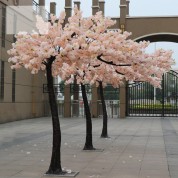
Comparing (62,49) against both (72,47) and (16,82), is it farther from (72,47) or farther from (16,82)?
(16,82)

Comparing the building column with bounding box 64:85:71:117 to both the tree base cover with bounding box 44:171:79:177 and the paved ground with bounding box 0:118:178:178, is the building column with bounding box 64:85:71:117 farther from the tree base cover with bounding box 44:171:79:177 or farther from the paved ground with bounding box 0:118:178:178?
the tree base cover with bounding box 44:171:79:177

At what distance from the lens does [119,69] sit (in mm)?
12500

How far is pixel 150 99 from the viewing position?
32.8 metres

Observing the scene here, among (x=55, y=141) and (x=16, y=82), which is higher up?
(x=16, y=82)

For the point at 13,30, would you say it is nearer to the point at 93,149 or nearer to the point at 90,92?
the point at 90,92

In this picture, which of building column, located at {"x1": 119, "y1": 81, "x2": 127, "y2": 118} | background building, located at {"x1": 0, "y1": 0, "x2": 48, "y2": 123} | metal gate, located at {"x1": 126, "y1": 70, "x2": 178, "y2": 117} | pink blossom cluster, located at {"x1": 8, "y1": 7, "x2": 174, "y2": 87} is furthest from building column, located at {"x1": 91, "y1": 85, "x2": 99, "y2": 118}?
pink blossom cluster, located at {"x1": 8, "y1": 7, "x2": 174, "y2": 87}

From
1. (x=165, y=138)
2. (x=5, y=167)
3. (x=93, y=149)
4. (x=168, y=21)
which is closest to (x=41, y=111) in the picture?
(x=168, y=21)

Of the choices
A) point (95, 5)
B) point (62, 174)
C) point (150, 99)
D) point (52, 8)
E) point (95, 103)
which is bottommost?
point (62, 174)

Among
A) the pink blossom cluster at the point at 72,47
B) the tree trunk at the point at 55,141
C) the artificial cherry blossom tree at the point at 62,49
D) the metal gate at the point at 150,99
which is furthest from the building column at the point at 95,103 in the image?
the tree trunk at the point at 55,141

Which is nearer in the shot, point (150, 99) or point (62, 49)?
point (62, 49)

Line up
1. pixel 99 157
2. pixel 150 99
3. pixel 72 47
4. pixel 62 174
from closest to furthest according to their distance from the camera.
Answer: pixel 72 47
pixel 62 174
pixel 99 157
pixel 150 99

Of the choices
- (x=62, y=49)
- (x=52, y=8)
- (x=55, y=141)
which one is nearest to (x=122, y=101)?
(x=52, y=8)

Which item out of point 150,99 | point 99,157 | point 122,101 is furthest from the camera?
point 150,99

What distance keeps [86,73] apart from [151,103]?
21523mm
